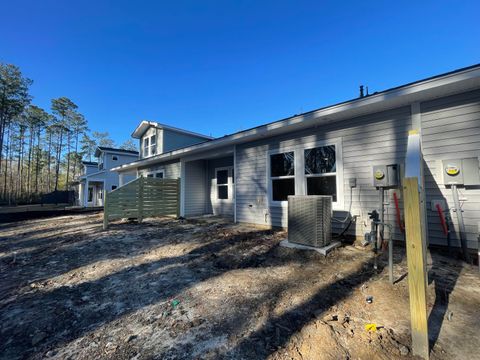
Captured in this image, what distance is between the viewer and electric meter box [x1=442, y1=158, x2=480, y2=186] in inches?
137

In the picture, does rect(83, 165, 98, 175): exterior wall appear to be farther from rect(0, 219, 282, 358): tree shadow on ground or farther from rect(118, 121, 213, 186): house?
rect(0, 219, 282, 358): tree shadow on ground

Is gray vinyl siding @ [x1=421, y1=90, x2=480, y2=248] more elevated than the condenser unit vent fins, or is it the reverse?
gray vinyl siding @ [x1=421, y1=90, x2=480, y2=248]

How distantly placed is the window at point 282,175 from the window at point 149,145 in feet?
31.9

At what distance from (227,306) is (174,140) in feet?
40.5

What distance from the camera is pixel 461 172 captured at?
3574 mm

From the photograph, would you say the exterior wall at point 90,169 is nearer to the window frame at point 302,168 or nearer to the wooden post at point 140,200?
the wooden post at point 140,200

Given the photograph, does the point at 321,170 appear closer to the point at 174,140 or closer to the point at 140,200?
the point at 140,200

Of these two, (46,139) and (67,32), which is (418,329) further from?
(46,139)

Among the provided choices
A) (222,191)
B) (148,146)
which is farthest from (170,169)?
(148,146)

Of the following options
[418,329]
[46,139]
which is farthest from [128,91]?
[46,139]

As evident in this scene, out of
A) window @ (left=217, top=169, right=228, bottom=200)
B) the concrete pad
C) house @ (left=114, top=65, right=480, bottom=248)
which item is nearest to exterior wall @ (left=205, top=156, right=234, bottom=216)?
window @ (left=217, top=169, right=228, bottom=200)

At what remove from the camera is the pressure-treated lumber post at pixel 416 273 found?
152 cm

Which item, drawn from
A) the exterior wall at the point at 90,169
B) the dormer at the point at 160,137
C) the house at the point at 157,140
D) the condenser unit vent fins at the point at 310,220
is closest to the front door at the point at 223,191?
the house at the point at 157,140

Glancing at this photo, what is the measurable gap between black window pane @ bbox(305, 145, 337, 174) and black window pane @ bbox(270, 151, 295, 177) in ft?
1.52
